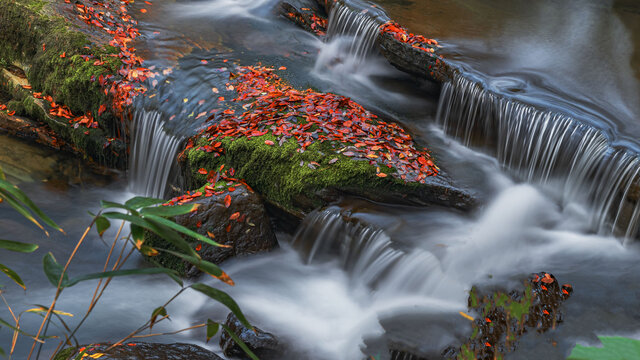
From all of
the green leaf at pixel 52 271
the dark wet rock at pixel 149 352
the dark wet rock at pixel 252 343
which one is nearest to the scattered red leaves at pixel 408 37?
the dark wet rock at pixel 252 343

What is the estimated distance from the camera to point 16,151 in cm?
794

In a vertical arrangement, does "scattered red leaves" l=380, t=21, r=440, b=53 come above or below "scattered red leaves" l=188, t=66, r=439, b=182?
above

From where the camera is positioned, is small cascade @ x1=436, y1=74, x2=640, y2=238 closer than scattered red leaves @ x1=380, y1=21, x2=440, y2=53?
Yes

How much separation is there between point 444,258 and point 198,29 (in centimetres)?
656

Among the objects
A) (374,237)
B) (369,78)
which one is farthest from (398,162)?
(369,78)

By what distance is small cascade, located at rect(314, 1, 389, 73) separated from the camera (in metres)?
9.18

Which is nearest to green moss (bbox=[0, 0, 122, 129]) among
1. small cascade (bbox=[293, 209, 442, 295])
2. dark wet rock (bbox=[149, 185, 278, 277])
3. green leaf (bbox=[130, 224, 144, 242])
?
dark wet rock (bbox=[149, 185, 278, 277])

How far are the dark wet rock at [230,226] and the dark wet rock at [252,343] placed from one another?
4.26ft

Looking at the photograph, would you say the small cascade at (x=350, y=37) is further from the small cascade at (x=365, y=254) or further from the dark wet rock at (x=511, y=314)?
the dark wet rock at (x=511, y=314)

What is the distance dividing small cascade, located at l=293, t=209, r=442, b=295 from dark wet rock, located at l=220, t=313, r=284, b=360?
1332mm

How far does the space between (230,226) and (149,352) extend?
2.18m

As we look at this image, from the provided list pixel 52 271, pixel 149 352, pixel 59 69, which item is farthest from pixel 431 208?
pixel 59 69

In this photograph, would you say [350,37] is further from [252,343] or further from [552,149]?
[252,343]

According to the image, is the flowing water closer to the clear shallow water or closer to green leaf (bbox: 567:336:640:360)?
the clear shallow water
